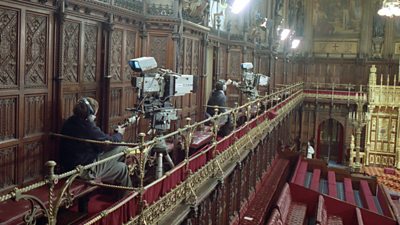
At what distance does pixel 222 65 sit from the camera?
16328 mm

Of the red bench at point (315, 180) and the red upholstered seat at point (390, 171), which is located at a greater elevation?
the red bench at point (315, 180)

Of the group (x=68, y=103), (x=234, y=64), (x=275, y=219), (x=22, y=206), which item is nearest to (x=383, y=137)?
(x=234, y=64)

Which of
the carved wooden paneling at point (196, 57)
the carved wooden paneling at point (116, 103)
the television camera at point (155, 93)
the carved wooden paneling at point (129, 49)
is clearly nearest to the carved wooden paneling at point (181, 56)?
the carved wooden paneling at point (196, 57)

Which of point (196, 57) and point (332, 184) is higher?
point (196, 57)

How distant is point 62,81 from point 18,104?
936 millimetres

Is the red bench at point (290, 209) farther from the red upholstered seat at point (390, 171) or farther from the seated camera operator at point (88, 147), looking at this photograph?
the red upholstered seat at point (390, 171)

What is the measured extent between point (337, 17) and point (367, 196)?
18.0 meters

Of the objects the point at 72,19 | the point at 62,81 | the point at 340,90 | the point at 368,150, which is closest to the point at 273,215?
the point at 62,81

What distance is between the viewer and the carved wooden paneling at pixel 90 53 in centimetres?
768

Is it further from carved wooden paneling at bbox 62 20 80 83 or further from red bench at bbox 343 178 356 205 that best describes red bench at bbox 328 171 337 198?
carved wooden paneling at bbox 62 20 80 83

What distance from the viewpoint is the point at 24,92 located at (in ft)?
20.0

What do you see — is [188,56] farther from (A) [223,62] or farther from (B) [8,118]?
(B) [8,118]

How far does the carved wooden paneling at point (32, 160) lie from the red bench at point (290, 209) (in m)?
5.23

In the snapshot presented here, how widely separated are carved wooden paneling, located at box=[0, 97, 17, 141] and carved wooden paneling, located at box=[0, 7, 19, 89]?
226 millimetres
